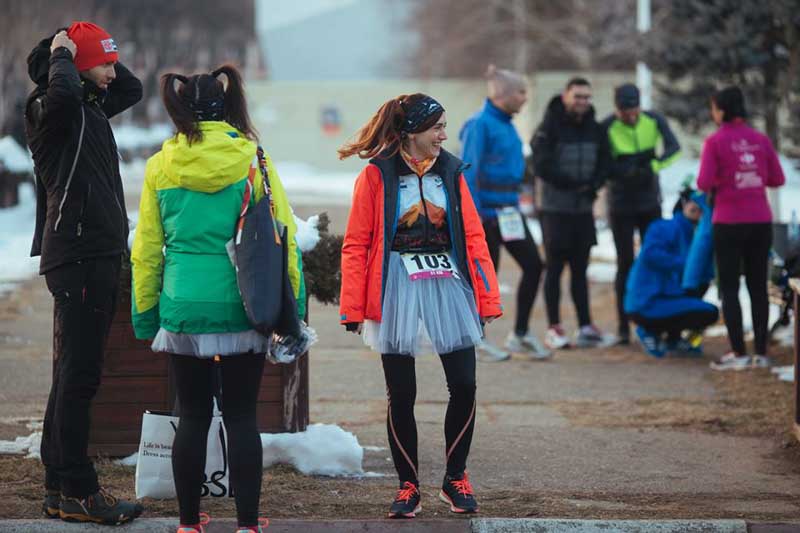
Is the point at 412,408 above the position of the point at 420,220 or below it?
below

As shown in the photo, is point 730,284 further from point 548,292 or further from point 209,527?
point 209,527

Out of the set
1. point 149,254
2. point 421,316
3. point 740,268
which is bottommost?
point 740,268

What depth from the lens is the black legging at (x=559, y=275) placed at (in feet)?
36.6

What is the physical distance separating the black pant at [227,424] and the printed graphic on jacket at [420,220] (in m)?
0.99

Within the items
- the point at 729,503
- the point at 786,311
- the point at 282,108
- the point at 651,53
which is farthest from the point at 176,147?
the point at 282,108

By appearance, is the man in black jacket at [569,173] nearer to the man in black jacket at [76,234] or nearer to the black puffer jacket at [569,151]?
the black puffer jacket at [569,151]

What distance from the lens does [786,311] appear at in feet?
31.0

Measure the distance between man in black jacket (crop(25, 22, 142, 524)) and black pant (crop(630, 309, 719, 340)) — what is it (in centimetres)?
578

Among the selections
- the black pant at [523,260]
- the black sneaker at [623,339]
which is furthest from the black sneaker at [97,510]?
the black sneaker at [623,339]

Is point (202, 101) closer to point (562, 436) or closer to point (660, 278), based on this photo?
point (562, 436)

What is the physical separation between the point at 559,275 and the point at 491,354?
37.7 inches

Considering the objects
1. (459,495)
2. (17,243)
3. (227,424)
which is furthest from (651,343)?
(17,243)

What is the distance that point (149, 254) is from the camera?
17.1 feet

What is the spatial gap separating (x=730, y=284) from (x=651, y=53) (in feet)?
46.4
